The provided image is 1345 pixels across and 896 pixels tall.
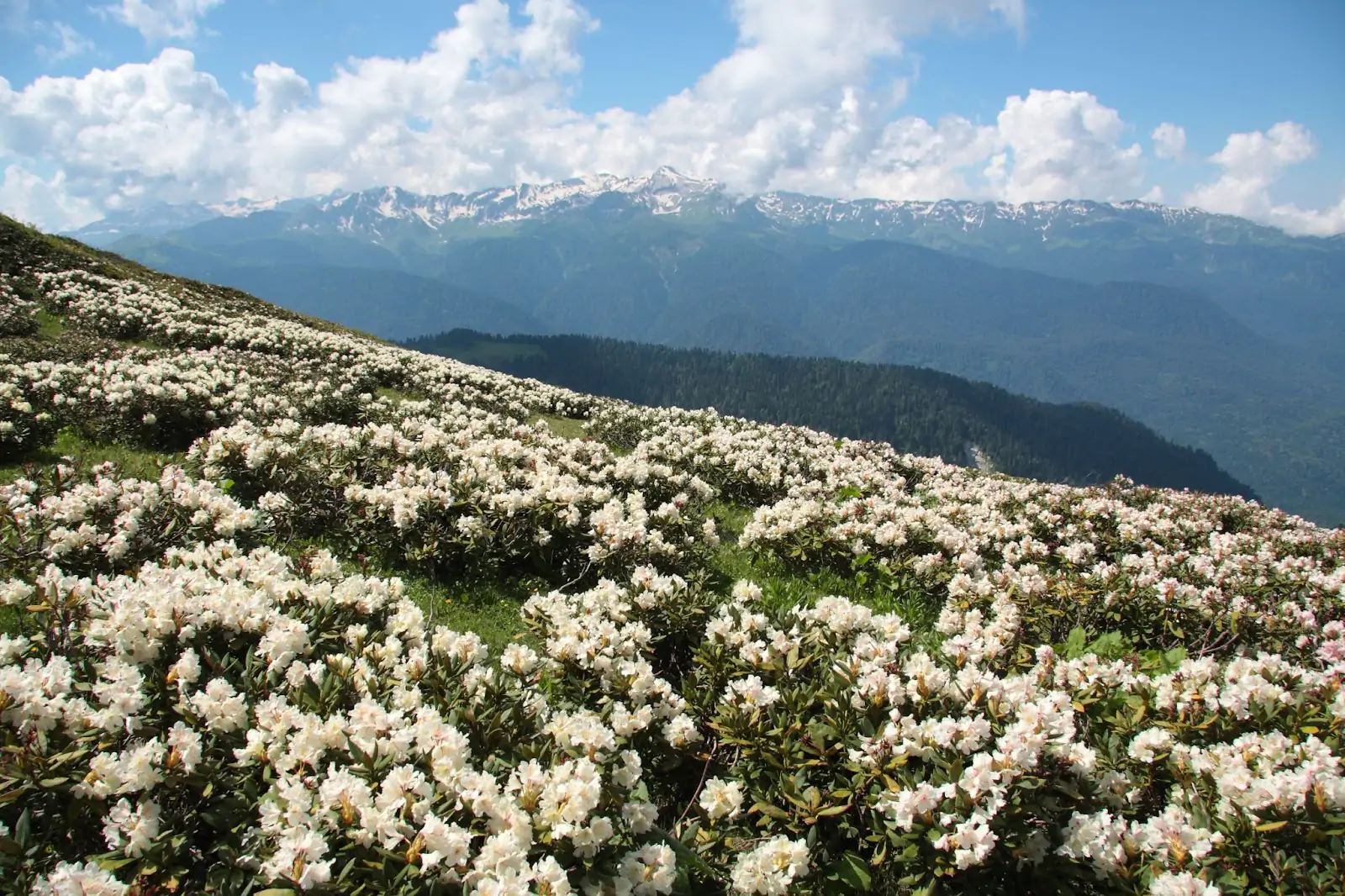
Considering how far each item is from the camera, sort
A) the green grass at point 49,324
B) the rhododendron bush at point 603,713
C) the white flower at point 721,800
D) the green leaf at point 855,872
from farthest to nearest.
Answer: the green grass at point 49,324 < the white flower at point 721,800 < the green leaf at point 855,872 < the rhododendron bush at point 603,713

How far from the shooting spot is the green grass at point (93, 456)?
10.5 meters

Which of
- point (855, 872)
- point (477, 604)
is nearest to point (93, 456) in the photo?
point (477, 604)

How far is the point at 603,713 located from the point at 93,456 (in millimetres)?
11975

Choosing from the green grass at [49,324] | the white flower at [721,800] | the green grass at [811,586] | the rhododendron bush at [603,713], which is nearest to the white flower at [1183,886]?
the rhododendron bush at [603,713]

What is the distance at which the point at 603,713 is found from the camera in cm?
471

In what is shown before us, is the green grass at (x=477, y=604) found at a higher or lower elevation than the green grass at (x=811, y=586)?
higher

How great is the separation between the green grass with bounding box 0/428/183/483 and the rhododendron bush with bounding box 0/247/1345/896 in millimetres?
1767

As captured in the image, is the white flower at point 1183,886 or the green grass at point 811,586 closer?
the white flower at point 1183,886

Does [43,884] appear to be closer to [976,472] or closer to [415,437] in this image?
[415,437]

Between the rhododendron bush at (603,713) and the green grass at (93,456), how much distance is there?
→ 1.77 metres

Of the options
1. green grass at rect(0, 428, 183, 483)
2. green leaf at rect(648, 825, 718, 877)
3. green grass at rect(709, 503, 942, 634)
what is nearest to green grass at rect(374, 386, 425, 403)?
green grass at rect(0, 428, 183, 483)

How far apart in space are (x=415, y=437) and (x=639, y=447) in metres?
4.66

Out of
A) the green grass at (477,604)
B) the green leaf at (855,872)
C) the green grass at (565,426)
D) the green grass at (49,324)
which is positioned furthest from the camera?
the green grass at (49,324)

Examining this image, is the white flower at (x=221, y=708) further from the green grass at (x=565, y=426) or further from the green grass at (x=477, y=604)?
the green grass at (x=565, y=426)
